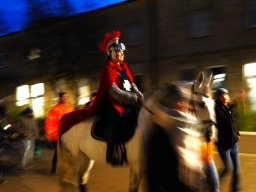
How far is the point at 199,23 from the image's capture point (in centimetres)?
1997

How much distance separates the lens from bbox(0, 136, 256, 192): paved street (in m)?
8.18

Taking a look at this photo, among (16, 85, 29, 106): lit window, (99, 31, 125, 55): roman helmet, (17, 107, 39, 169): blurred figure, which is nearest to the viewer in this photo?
(99, 31, 125, 55): roman helmet

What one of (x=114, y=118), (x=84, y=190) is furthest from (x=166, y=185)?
(x=84, y=190)

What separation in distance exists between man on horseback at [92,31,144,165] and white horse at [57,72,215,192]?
0.78ft

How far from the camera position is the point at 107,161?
6.09m

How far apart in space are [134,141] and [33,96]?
24266 millimetres

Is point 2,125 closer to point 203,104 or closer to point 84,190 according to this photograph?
point 84,190

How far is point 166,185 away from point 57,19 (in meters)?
16.1

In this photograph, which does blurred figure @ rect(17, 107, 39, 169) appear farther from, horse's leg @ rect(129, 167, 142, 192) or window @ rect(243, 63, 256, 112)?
window @ rect(243, 63, 256, 112)

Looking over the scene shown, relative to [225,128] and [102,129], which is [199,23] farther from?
[102,129]

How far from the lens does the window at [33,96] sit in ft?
92.3

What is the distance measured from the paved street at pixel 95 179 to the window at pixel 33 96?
689 inches

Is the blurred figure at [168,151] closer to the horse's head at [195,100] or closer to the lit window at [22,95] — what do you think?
the horse's head at [195,100]

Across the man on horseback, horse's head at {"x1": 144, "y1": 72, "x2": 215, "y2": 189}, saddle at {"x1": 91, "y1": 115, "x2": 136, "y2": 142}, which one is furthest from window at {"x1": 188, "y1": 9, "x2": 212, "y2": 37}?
horse's head at {"x1": 144, "y1": 72, "x2": 215, "y2": 189}
